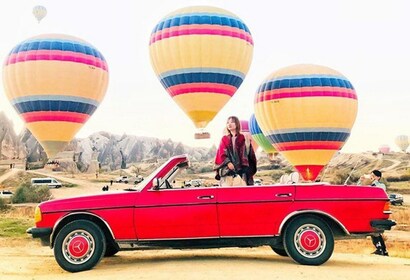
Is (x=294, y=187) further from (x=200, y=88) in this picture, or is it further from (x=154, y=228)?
(x=200, y=88)

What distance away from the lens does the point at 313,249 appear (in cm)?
955

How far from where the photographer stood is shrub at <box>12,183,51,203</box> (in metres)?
49.8

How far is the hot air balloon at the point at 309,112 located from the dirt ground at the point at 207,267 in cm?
2315

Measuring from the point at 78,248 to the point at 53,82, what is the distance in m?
28.1

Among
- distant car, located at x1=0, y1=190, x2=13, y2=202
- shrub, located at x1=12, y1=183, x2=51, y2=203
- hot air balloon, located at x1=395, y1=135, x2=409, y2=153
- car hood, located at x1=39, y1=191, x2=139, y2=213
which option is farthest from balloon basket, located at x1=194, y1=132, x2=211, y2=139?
hot air balloon, located at x1=395, y1=135, x2=409, y2=153

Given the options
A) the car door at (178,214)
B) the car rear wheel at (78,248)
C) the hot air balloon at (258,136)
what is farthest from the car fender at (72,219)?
the hot air balloon at (258,136)

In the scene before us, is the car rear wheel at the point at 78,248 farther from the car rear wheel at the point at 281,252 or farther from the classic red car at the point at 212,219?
the car rear wheel at the point at 281,252

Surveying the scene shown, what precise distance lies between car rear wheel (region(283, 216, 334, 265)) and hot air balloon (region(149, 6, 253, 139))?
87.7 feet

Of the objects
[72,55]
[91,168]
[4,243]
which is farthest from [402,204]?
[91,168]

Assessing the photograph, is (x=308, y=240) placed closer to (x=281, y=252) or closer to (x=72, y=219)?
(x=281, y=252)

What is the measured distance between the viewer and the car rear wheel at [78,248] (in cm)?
957

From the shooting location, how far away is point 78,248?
9.60 meters

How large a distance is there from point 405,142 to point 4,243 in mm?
73323

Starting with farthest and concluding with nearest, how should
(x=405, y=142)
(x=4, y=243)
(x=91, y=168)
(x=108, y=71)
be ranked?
(x=91, y=168) → (x=405, y=142) → (x=108, y=71) → (x=4, y=243)
